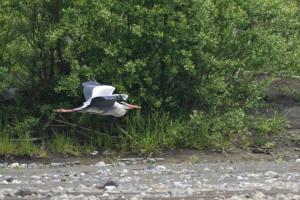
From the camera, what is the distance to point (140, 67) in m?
10.9

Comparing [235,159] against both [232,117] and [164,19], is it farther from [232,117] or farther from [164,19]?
[164,19]

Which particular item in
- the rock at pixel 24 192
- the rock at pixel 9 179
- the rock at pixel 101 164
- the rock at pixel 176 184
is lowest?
the rock at pixel 101 164

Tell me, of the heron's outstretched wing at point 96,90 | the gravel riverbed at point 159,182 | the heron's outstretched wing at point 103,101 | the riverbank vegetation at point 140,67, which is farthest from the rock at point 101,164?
the heron's outstretched wing at point 96,90

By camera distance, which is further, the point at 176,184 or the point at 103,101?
the point at 103,101

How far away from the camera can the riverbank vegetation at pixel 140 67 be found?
11.0 meters

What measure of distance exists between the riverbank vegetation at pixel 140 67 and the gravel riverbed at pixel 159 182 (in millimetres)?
2182

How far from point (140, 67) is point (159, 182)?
4.10 meters

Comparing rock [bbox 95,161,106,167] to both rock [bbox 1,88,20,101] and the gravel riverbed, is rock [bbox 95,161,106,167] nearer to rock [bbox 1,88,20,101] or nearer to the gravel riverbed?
the gravel riverbed

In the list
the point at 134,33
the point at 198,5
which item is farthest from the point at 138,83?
the point at 198,5

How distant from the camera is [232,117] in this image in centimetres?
1116

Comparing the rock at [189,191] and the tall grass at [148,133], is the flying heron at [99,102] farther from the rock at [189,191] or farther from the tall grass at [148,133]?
the rock at [189,191]

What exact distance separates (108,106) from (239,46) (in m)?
3.65

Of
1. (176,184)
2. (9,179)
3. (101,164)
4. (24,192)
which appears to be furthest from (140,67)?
(24,192)

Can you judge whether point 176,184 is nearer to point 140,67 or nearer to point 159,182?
point 159,182
